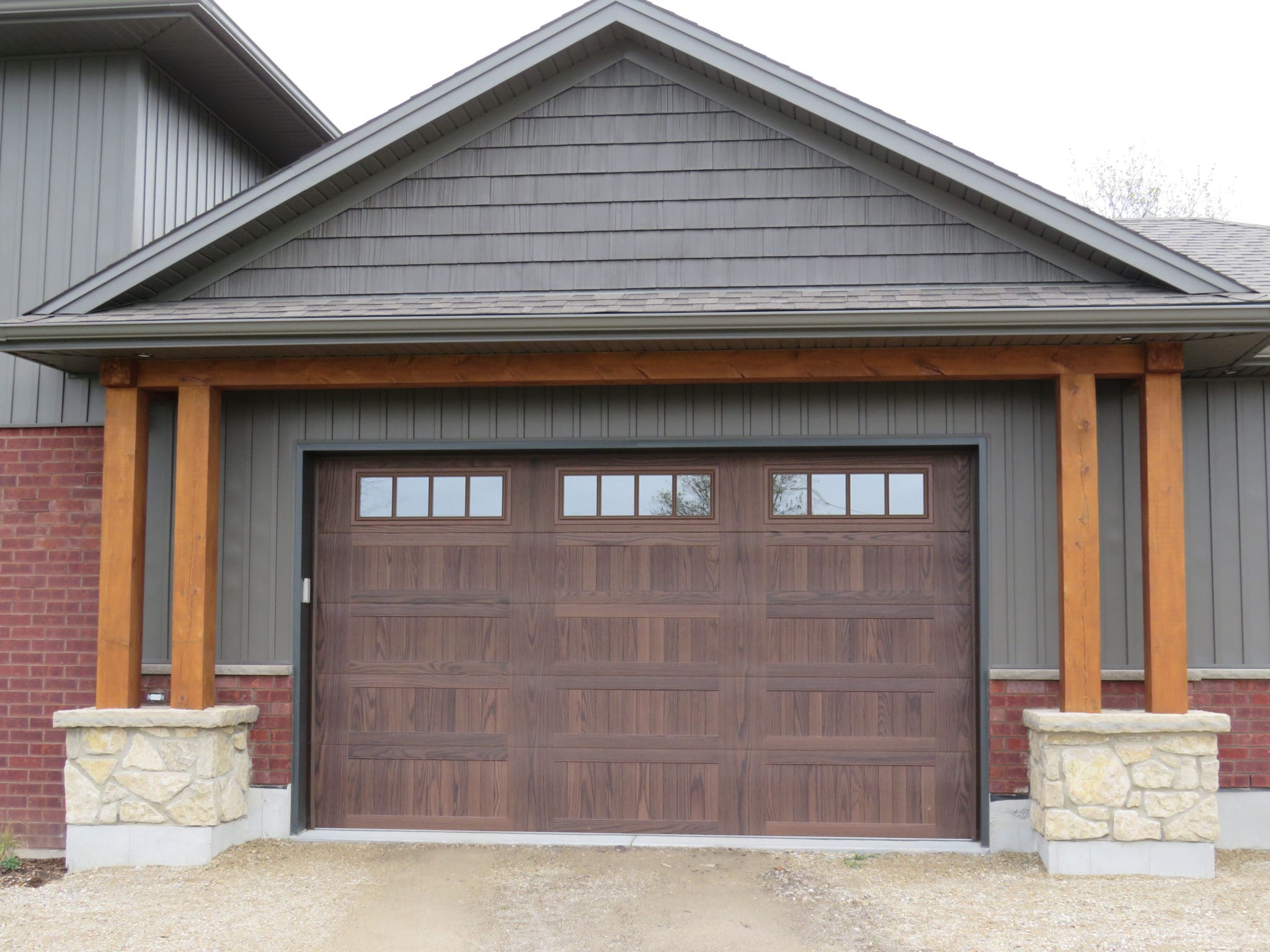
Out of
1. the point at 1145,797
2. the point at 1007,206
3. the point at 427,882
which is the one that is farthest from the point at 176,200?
the point at 1145,797

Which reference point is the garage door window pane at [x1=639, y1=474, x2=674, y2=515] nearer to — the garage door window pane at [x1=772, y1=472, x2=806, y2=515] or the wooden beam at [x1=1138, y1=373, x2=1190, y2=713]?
the garage door window pane at [x1=772, y1=472, x2=806, y2=515]

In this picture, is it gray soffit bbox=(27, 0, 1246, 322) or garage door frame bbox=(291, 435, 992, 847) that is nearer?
gray soffit bbox=(27, 0, 1246, 322)

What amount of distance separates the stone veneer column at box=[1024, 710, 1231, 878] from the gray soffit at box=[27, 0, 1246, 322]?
245cm

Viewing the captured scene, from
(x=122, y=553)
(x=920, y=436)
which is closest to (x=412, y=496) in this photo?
(x=122, y=553)

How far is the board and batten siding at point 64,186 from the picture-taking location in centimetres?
730

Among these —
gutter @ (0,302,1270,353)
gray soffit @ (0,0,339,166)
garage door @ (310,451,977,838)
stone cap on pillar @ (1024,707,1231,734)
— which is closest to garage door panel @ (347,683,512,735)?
garage door @ (310,451,977,838)

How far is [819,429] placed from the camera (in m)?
6.72

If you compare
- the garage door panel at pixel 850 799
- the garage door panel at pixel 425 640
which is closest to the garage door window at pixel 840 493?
the garage door panel at pixel 850 799

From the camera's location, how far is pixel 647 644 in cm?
685

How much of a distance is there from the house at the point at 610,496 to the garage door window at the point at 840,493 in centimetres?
2

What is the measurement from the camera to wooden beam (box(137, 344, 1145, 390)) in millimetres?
6332

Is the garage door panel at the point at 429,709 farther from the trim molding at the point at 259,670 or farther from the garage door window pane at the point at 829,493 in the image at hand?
the garage door window pane at the point at 829,493

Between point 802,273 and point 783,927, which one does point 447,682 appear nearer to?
point 783,927

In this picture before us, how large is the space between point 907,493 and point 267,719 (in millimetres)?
4172
